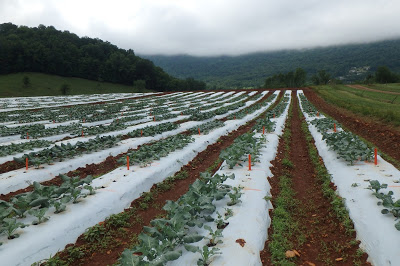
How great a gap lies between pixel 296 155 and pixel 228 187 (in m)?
5.77

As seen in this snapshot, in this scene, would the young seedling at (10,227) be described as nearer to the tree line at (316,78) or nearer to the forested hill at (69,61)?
the forested hill at (69,61)

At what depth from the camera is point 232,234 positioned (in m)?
4.55

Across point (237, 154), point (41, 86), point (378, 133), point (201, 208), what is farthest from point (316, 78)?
point (201, 208)

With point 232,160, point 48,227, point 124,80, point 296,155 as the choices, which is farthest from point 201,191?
point 124,80

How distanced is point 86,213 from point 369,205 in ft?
20.4

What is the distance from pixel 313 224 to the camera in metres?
5.55

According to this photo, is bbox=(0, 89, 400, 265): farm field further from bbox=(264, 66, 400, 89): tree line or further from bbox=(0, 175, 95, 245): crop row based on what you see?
bbox=(264, 66, 400, 89): tree line

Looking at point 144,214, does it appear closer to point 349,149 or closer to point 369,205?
point 369,205

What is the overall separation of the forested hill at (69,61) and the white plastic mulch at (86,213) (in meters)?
63.5

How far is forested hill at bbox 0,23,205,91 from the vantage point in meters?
77.2

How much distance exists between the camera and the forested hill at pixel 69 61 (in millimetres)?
77188

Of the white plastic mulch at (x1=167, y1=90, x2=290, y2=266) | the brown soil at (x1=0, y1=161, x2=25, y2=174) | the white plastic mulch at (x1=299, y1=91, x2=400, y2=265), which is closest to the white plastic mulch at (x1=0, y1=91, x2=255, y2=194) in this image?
the brown soil at (x1=0, y1=161, x2=25, y2=174)

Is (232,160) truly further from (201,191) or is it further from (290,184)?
(201,191)

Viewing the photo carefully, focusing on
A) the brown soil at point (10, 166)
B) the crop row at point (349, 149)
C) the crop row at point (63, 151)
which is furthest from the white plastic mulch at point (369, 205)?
the brown soil at point (10, 166)
